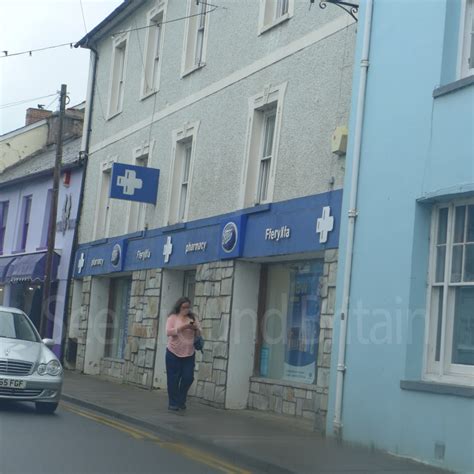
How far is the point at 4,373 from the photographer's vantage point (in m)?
13.4

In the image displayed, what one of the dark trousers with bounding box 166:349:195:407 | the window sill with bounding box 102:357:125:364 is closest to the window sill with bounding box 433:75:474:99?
the dark trousers with bounding box 166:349:195:407

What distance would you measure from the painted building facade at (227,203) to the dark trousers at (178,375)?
1.02 metres

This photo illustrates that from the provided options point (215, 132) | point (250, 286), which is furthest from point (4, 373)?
point (215, 132)

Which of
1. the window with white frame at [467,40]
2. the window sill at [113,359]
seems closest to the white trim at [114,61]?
the window sill at [113,359]

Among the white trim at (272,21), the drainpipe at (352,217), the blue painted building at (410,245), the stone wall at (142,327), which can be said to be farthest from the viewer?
the stone wall at (142,327)

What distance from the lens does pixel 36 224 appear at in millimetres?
29156

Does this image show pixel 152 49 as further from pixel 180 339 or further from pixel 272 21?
pixel 180 339

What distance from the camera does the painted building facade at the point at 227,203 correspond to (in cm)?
1389

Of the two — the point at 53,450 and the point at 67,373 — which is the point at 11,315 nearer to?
the point at 53,450

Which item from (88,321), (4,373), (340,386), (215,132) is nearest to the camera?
(340,386)

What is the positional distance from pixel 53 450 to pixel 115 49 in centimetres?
1576

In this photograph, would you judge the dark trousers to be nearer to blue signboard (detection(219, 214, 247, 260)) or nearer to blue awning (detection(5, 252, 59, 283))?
blue signboard (detection(219, 214, 247, 260))

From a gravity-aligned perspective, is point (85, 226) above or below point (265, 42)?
below

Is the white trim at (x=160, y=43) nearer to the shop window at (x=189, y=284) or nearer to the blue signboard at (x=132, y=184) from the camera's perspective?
the blue signboard at (x=132, y=184)
